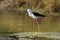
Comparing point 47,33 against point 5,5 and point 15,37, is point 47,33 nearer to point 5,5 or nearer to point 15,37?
point 15,37

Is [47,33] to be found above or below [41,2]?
below

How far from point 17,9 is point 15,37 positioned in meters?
8.06

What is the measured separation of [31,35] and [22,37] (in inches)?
14.7

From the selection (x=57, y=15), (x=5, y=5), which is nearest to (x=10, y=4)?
(x=5, y=5)

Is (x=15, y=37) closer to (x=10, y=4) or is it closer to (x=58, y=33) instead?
(x=58, y=33)

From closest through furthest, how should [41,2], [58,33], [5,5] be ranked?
1. [58,33]
2. [41,2]
3. [5,5]

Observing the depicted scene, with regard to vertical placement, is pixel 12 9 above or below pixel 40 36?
above

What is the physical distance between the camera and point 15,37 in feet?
28.7

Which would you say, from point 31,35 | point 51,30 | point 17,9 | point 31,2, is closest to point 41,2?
point 31,2

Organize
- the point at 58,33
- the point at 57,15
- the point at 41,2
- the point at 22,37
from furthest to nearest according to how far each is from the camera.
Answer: the point at 41,2 < the point at 57,15 < the point at 58,33 < the point at 22,37

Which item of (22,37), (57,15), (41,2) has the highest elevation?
(41,2)

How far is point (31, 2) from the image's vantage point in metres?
16.1

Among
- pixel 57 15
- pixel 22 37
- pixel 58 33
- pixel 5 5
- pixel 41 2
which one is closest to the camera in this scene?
pixel 22 37

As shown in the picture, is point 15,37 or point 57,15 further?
point 57,15
